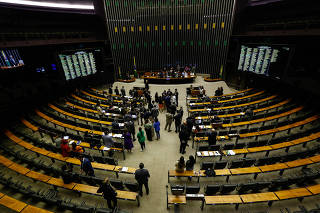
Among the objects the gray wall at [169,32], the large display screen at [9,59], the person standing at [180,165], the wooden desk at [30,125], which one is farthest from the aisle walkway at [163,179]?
the gray wall at [169,32]

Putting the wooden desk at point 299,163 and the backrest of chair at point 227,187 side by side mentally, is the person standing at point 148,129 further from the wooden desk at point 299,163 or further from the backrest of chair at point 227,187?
the wooden desk at point 299,163

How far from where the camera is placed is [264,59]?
1127 cm

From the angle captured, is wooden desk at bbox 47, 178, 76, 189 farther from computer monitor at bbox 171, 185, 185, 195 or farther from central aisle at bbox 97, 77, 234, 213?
computer monitor at bbox 171, 185, 185, 195

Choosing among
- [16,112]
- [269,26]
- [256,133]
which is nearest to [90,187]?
[256,133]

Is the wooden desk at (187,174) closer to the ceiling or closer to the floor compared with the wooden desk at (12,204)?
closer to the floor

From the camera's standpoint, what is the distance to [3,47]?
26.5 feet

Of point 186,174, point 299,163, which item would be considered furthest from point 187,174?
point 299,163

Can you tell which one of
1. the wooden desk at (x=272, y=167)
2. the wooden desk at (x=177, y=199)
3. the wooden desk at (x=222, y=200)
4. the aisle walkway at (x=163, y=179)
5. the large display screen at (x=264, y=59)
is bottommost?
the aisle walkway at (x=163, y=179)

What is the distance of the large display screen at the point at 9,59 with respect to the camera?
9.42 m

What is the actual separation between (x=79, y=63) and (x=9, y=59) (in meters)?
4.69

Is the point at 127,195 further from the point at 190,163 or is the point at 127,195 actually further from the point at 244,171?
the point at 244,171

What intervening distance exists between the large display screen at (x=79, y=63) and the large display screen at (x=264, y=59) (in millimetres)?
14318

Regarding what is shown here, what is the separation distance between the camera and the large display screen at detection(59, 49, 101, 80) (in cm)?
1249

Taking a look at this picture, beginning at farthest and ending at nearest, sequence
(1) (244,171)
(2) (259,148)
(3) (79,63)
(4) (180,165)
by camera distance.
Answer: (3) (79,63) → (2) (259,148) → (1) (244,171) → (4) (180,165)
